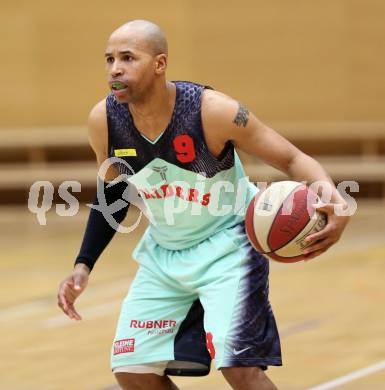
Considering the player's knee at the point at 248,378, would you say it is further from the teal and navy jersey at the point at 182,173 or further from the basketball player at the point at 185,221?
the teal and navy jersey at the point at 182,173

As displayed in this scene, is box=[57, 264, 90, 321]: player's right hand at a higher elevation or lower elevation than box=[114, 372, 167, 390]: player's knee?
higher

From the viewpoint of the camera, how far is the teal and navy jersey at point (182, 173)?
4.14 meters

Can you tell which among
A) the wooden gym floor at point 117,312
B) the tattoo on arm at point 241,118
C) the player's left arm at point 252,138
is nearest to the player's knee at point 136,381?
the player's left arm at point 252,138

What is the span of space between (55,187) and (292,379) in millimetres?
9442

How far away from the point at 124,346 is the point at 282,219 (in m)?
0.89

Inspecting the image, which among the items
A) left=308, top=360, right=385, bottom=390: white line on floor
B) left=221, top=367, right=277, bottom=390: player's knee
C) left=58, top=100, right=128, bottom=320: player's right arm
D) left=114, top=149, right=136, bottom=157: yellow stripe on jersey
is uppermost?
left=114, top=149, right=136, bottom=157: yellow stripe on jersey

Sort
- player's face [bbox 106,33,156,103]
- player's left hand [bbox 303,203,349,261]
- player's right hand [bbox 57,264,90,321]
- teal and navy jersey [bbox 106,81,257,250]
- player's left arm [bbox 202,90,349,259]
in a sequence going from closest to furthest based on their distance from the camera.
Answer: player's left hand [bbox 303,203,349,261] < player's left arm [bbox 202,90,349,259] < player's face [bbox 106,33,156,103] < teal and navy jersey [bbox 106,81,257,250] < player's right hand [bbox 57,264,90,321]

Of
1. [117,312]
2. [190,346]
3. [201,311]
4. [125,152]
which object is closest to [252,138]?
[125,152]

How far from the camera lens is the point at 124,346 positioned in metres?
4.20

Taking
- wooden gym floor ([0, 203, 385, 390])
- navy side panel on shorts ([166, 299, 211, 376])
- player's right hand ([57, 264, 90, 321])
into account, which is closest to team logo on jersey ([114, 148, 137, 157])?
player's right hand ([57, 264, 90, 321])

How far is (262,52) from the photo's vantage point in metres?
14.2

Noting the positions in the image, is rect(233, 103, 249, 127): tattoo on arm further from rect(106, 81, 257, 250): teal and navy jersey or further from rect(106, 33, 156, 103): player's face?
rect(106, 33, 156, 103): player's face

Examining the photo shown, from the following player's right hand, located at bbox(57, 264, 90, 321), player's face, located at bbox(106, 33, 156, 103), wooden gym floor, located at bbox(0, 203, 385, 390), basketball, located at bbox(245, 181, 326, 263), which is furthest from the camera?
wooden gym floor, located at bbox(0, 203, 385, 390)

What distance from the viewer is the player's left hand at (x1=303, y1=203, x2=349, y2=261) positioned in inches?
145
